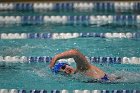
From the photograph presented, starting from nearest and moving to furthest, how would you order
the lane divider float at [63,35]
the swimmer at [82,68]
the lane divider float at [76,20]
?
the swimmer at [82,68]
the lane divider float at [63,35]
the lane divider float at [76,20]

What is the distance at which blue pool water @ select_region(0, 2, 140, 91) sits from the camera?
4.03 meters

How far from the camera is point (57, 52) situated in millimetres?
5027

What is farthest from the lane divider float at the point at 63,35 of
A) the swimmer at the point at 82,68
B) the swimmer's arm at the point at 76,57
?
the swimmer's arm at the point at 76,57

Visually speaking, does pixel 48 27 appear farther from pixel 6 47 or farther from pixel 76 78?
pixel 76 78

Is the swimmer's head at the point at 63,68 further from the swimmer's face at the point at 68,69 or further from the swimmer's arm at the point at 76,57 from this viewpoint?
the swimmer's arm at the point at 76,57

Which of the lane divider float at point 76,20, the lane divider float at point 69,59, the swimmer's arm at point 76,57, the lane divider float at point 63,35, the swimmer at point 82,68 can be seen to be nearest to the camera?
the swimmer's arm at point 76,57

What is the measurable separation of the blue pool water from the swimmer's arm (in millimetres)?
280

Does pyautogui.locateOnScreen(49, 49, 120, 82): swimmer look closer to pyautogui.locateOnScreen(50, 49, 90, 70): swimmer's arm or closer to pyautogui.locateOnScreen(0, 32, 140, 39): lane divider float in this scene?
pyautogui.locateOnScreen(50, 49, 90, 70): swimmer's arm

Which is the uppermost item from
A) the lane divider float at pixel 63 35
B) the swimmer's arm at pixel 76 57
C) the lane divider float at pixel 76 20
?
the lane divider float at pixel 76 20

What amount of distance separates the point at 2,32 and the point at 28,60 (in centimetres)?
135

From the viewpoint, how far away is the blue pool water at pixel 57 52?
13.2 ft

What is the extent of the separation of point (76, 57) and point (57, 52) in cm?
141

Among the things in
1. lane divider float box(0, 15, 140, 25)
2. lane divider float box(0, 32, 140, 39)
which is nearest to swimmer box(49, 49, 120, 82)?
lane divider float box(0, 32, 140, 39)

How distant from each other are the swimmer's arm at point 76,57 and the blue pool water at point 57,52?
280mm
